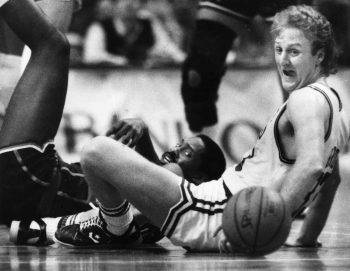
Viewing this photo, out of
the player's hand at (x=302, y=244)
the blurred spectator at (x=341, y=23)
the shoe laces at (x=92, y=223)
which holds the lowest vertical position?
the player's hand at (x=302, y=244)

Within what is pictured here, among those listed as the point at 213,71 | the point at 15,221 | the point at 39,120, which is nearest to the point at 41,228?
the point at 15,221

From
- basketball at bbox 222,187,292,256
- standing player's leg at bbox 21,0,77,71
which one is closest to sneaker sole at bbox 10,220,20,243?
basketball at bbox 222,187,292,256

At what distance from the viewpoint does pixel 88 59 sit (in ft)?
30.4

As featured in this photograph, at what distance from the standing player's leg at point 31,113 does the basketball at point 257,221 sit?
181 cm

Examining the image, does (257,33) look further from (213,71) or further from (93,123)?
(93,123)

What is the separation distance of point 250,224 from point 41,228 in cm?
162

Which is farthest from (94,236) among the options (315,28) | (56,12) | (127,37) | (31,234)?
(127,37)

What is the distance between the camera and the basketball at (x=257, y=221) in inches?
152

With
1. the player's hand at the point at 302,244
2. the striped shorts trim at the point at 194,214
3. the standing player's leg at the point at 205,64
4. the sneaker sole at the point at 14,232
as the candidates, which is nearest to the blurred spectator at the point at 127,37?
the standing player's leg at the point at 205,64

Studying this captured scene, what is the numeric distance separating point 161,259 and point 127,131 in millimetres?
1178

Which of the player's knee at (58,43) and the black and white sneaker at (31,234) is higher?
the player's knee at (58,43)

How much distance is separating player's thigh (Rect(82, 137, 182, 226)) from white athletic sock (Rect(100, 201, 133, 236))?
31 cm

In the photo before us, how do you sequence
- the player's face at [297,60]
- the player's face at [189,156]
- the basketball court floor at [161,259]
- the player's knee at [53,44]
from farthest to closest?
the player's knee at [53,44], the player's face at [189,156], the player's face at [297,60], the basketball court floor at [161,259]

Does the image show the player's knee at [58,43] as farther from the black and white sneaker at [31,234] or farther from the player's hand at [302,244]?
the player's hand at [302,244]
